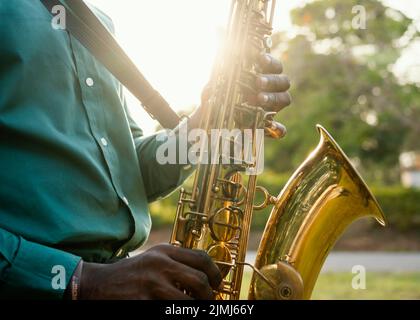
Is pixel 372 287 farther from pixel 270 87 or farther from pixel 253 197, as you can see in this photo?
pixel 270 87

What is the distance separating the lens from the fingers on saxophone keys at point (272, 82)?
7.86 feet

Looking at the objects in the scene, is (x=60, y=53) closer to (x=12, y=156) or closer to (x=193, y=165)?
(x=12, y=156)

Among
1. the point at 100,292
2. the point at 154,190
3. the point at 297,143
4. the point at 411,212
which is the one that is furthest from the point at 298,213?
the point at 297,143

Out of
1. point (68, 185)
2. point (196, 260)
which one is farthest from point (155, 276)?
point (68, 185)

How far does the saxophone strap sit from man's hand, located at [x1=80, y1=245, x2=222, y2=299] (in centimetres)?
77

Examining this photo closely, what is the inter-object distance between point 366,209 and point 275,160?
72.1 ft

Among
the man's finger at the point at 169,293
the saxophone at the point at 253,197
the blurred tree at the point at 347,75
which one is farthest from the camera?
the blurred tree at the point at 347,75

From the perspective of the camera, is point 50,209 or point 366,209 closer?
point 50,209

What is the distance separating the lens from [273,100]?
2.42 m

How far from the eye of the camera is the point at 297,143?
800 inches

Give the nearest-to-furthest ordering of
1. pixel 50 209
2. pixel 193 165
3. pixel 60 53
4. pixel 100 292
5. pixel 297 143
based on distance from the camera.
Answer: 1. pixel 100 292
2. pixel 50 209
3. pixel 60 53
4. pixel 193 165
5. pixel 297 143

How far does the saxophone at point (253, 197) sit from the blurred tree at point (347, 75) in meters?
11.7

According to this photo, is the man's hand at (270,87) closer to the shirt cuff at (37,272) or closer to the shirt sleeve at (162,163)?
the shirt sleeve at (162,163)

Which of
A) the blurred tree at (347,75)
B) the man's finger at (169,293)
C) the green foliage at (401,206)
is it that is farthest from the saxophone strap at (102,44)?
the green foliage at (401,206)
